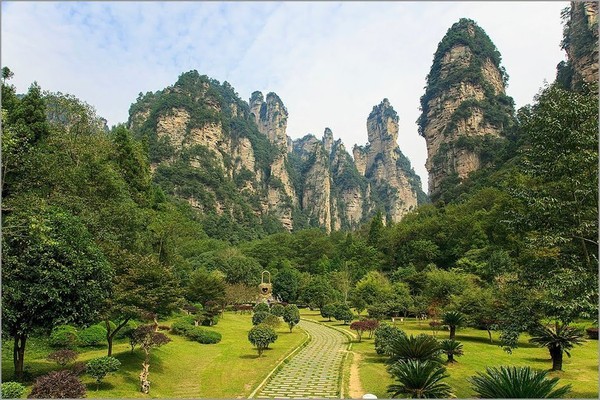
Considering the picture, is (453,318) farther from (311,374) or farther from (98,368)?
(98,368)

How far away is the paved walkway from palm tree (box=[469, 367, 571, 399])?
14.9 feet

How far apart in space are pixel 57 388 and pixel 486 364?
1579cm

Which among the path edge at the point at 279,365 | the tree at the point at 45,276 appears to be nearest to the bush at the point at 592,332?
the path edge at the point at 279,365

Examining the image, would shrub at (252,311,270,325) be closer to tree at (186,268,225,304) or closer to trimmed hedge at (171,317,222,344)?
tree at (186,268,225,304)

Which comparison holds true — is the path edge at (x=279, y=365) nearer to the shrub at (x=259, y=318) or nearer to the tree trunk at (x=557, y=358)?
the shrub at (x=259, y=318)

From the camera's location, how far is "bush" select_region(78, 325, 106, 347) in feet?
60.7

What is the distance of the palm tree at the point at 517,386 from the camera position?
9.30 metres

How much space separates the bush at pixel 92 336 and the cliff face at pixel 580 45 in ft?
208

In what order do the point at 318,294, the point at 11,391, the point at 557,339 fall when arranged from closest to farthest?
1. the point at 11,391
2. the point at 557,339
3. the point at 318,294

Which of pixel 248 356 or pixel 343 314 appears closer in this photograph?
pixel 248 356

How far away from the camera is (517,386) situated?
30.8 feet

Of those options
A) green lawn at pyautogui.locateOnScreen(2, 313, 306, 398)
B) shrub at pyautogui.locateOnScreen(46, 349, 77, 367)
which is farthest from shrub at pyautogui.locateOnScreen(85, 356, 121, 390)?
shrub at pyautogui.locateOnScreen(46, 349, 77, 367)

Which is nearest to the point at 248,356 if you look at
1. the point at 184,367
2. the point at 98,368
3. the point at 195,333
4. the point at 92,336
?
the point at 184,367

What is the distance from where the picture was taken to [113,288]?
48.1 feet
